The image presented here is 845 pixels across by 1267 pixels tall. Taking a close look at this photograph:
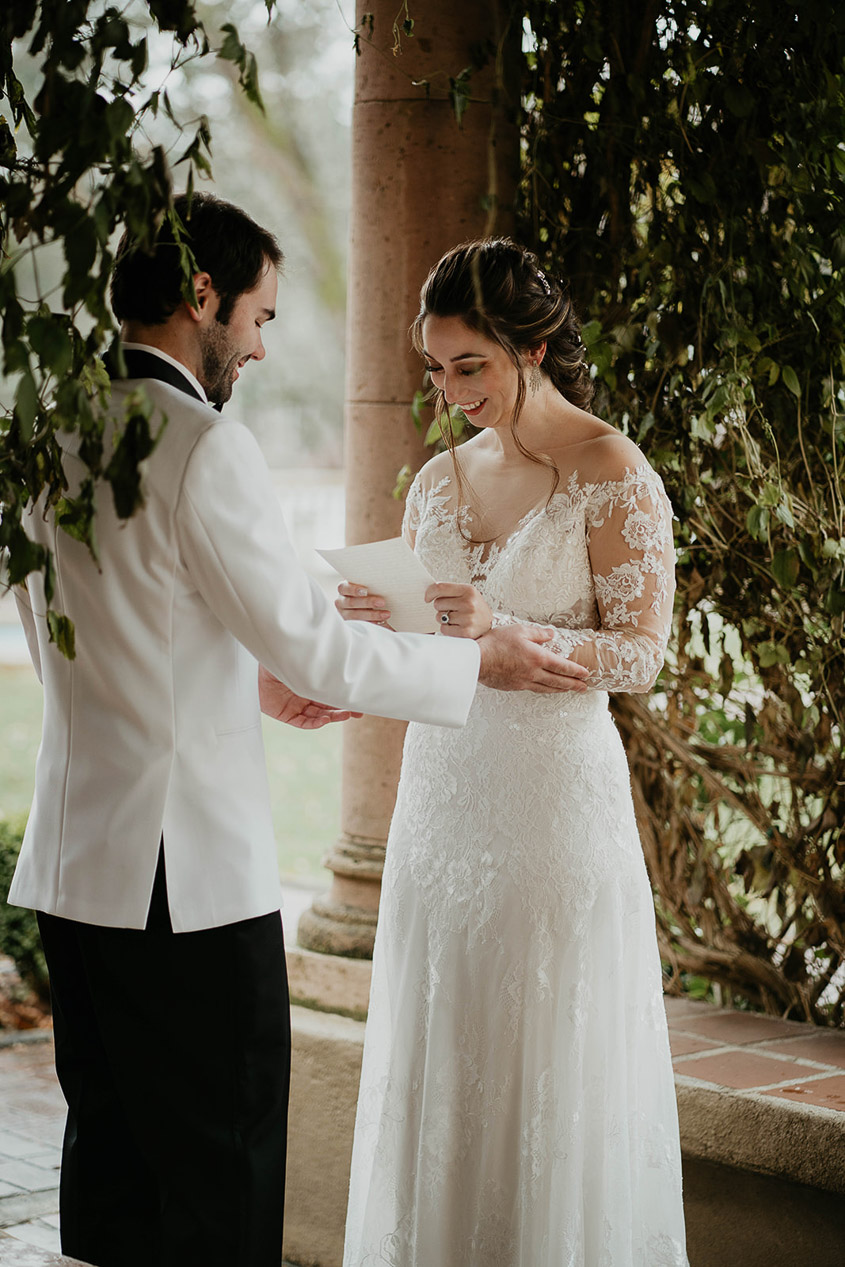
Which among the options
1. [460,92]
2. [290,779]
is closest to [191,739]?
[460,92]

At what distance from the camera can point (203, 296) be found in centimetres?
202

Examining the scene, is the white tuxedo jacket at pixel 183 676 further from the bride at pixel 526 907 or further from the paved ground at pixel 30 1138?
the paved ground at pixel 30 1138

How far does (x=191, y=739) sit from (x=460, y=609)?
22.4 inches

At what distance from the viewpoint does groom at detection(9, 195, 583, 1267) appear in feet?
6.26

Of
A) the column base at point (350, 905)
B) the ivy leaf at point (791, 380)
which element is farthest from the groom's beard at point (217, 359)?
the column base at point (350, 905)

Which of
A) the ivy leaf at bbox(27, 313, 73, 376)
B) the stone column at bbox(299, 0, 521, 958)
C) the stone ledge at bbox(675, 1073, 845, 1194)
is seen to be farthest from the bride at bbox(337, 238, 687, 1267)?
the ivy leaf at bbox(27, 313, 73, 376)

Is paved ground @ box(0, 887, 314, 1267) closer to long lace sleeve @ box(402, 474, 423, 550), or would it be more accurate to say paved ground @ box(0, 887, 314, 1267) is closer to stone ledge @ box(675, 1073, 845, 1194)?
stone ledge @ box(675, 1073, 845, 1194)

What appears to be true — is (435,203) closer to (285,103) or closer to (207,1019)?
(207,1019)

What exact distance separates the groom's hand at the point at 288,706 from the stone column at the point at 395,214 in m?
0.87

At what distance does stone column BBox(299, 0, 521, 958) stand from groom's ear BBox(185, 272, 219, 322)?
1.31 meters

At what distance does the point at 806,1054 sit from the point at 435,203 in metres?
2.18

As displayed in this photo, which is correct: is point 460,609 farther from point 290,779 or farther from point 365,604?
point 290,779

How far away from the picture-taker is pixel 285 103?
14141 millimetres

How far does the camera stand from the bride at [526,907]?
2.33 m
